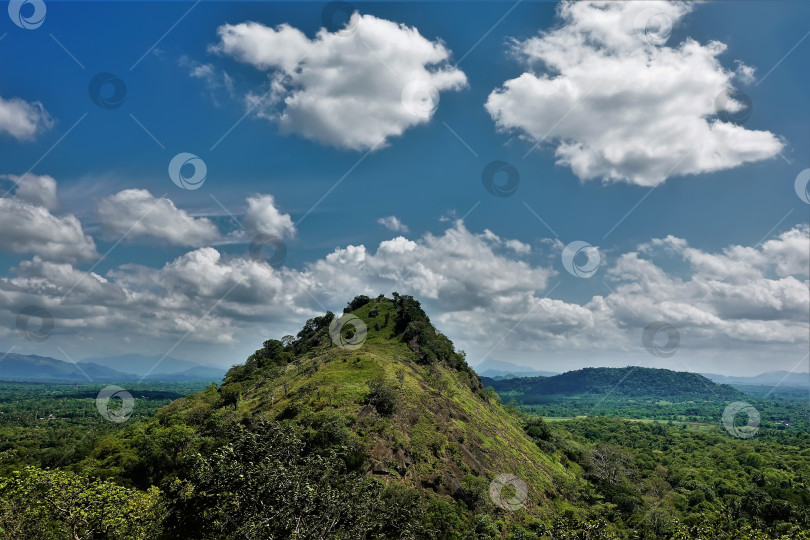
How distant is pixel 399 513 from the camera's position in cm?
5169

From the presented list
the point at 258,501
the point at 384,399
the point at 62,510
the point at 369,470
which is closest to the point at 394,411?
the point at 384,399

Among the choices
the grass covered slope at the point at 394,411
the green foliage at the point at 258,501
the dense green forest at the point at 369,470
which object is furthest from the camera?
the grass covered slope at the point at 394,411

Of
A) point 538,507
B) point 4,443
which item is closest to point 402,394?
point 538,507

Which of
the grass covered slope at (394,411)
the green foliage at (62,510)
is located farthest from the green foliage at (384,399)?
the green foliage at (62,510)

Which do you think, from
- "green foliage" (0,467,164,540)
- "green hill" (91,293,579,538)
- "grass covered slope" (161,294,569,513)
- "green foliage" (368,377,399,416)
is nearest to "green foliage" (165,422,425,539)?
"green hill" (91,293,579,538)

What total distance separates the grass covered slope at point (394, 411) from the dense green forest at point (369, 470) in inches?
18.0

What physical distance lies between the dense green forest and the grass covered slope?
458mm

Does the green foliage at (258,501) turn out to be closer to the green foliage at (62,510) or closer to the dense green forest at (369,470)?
the dense green forest at (369,470)

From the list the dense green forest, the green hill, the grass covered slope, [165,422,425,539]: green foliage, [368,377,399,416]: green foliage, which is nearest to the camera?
[165,422,425,539]: green foliage

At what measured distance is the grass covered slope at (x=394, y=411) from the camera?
76188 mm

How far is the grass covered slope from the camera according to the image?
76.2m

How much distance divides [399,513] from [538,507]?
48250mm

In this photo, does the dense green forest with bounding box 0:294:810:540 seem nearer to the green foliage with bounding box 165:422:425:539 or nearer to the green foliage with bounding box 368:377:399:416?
the green foliage with bounding box 165:422:425:539

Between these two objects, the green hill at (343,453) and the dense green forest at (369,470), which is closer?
the green hill at (343,453)
